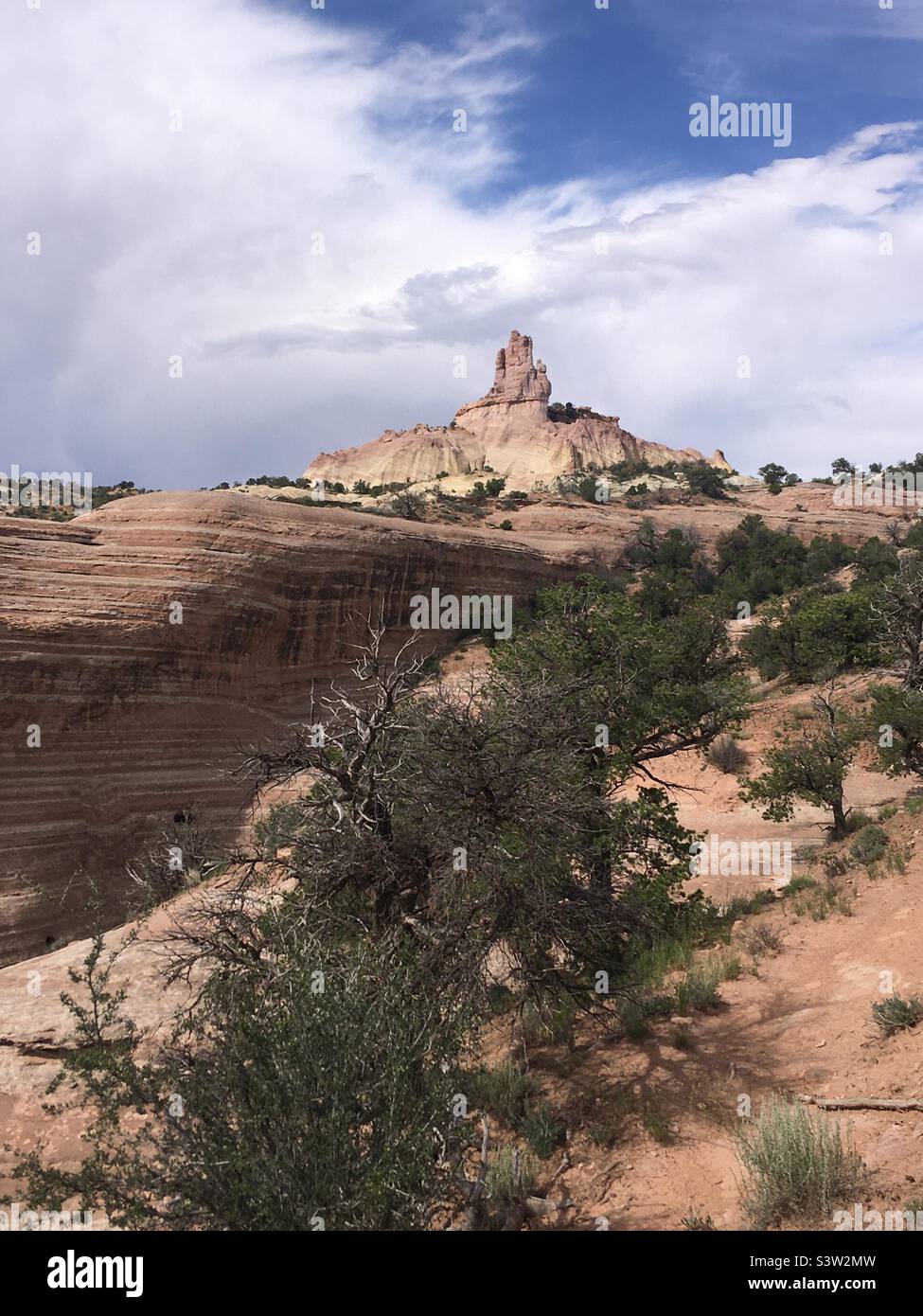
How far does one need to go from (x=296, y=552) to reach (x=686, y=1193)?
2097cm

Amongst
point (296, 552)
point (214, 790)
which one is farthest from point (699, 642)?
point (296, 552)

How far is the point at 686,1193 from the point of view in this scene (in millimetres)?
5914

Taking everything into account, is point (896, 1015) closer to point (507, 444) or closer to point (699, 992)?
point (699, 992)

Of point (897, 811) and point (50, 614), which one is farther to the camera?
point (50, 614)

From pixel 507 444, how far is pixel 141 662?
7339 cm

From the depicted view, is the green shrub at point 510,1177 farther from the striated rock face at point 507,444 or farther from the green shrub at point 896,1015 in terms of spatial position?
the striated rock face at point 507,444

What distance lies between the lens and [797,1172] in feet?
16.8

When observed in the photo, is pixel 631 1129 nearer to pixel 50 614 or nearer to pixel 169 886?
pixel 169 886

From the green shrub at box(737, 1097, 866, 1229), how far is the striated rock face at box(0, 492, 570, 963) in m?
13.2

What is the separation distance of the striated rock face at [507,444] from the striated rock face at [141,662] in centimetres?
5497

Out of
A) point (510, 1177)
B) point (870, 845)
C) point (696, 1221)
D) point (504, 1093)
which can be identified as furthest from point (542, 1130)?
point (870, 845)

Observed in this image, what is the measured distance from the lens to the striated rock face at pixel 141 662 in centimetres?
1800

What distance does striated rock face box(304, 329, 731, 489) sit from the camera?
3349 inches
